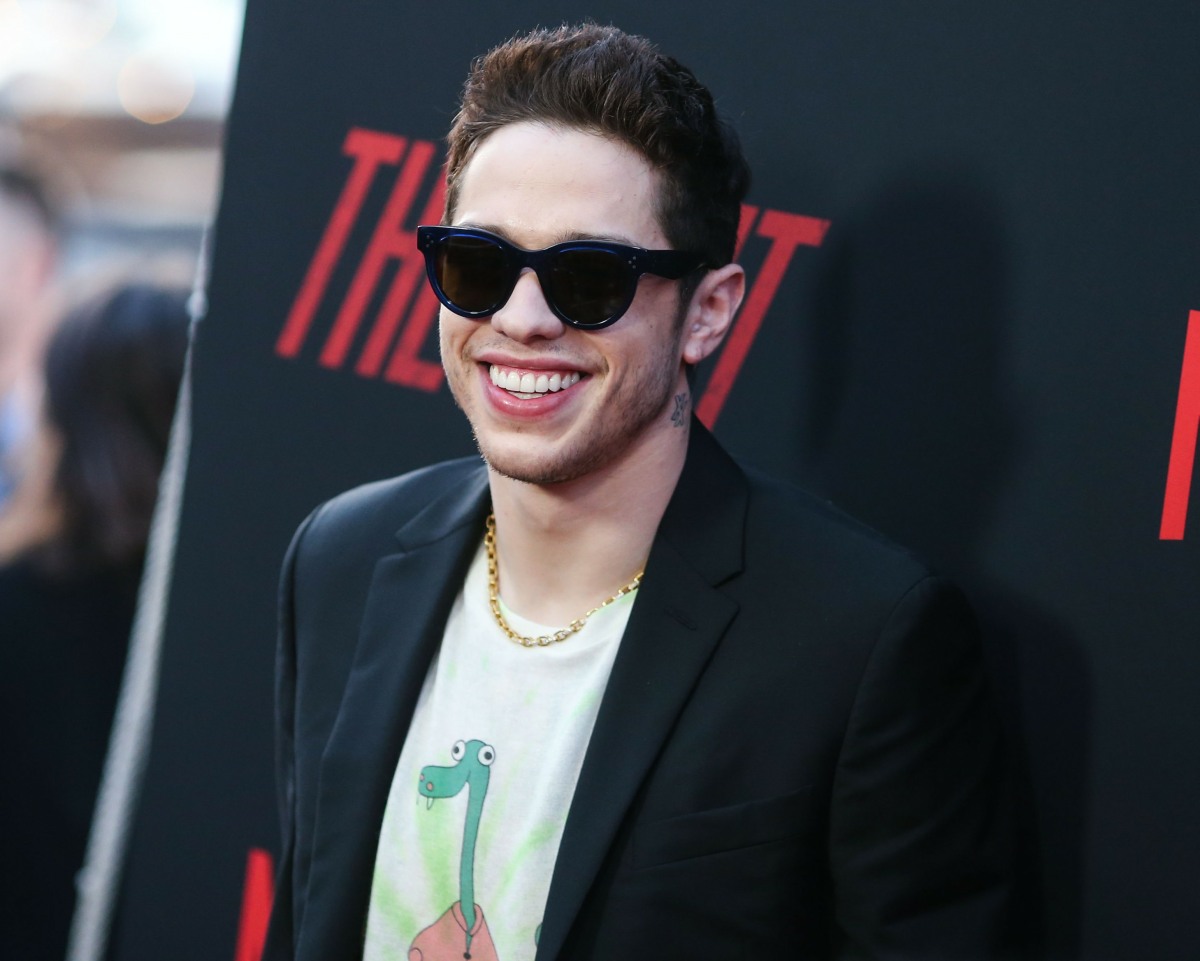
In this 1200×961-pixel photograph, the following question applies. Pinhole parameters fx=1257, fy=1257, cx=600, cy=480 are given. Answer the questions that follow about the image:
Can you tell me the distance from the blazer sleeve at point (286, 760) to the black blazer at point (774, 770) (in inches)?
8.7

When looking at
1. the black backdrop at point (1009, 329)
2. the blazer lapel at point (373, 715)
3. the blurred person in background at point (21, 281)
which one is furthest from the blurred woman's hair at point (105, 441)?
the blazer lapel at point (373, 715)

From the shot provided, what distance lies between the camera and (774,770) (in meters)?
1.67

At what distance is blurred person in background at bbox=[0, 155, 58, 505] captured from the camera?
3268 millimetres

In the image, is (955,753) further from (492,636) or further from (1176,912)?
(492,636)

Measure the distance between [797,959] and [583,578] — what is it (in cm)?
Answer: 60

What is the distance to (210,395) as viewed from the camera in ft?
8.48

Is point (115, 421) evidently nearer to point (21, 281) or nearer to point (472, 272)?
point (21, 281)

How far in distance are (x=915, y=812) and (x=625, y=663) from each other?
1.39 feet

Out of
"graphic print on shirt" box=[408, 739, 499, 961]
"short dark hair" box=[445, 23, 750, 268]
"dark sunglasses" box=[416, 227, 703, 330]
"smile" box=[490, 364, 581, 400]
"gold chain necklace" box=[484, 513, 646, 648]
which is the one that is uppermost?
"short dark hair" box=[445, 23, 750, 268]

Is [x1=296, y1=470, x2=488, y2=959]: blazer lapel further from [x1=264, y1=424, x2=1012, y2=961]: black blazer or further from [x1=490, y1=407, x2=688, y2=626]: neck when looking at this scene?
[x1=490, y1=407, x2=688, y2=626]: neck

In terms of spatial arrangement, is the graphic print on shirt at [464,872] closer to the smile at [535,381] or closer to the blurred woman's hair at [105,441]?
the smile at [535,381]

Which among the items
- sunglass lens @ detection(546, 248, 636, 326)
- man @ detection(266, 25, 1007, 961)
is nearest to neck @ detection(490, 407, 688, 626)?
man @ detection(266, 25, 1007, 961)

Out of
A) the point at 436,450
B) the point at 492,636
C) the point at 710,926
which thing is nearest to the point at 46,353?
the point at 436,450

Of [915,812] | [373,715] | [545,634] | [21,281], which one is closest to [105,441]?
[21,281]
